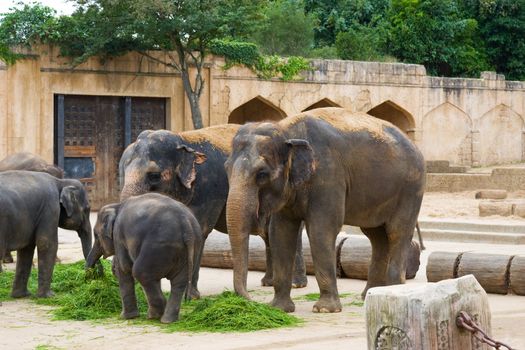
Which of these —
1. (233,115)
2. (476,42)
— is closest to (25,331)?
(233,115)

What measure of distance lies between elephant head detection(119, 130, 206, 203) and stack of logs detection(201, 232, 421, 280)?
2.68 m

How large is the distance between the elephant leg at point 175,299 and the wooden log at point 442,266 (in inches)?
144

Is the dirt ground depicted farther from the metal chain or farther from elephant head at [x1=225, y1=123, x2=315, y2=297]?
the metal chain

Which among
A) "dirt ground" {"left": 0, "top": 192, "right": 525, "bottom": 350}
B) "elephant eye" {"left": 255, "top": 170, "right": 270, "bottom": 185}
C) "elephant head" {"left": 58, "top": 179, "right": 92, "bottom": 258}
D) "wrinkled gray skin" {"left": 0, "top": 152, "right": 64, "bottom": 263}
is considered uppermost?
"elephant eye" {"left": 255, "top": 170, "right": 270, "bottom": 185}

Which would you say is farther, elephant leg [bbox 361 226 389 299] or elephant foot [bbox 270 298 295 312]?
elephant leg [bbox 361 226 389 299]

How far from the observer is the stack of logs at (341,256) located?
1333 cm

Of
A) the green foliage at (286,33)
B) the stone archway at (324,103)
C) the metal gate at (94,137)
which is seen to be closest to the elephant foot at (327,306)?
the metal gate at (94,137)

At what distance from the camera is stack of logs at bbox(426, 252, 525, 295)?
11883 mm

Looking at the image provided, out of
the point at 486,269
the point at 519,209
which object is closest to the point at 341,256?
the point at 486,269

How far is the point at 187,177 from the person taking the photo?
11461 mm

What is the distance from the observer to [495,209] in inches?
926

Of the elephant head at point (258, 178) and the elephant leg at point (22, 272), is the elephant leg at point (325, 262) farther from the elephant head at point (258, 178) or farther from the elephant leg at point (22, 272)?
the elephant leg at point (22, 272)

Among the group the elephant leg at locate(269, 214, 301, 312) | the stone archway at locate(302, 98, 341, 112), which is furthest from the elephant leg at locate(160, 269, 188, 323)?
the stone archway at locate(302, 98, 341, 112)

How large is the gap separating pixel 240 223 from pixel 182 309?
124 centimetres
